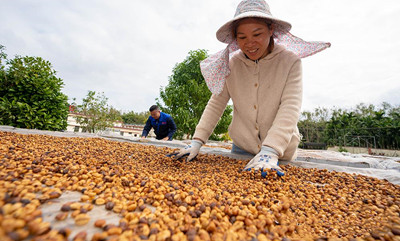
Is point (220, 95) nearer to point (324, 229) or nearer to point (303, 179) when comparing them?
point (303, 179)

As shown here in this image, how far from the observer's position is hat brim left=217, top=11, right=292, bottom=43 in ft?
4.93

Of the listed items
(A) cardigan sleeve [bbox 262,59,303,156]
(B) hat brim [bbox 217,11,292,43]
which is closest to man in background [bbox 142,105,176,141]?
(B) hat brim [bbox 217,11,292,43]

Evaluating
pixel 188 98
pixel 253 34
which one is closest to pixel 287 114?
pixel 253 34

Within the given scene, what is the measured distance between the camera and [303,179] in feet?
4.93

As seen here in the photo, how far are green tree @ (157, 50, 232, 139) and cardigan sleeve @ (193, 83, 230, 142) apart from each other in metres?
6.79

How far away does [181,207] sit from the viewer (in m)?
0.88

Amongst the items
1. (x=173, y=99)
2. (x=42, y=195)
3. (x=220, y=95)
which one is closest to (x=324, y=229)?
(x=42, y=195)

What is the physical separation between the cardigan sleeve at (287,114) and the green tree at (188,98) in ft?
23.7

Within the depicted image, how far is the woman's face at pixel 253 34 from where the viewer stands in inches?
61.8

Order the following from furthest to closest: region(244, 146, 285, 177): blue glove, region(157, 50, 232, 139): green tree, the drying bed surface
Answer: region(157, 50, 232, 139): green tree, region(244, 146, 285, 177): blue glove, the drying bed surface

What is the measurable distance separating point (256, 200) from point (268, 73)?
4.11ft

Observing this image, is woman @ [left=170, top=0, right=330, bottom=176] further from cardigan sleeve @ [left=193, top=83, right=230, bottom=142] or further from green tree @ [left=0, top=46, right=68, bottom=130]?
green tree @ [left=0, top=46, right=68, bottom=130]

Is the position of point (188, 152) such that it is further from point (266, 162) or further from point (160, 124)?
point (160, 124)

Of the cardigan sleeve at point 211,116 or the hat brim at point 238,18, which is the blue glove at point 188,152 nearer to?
the cardigan sleeve at point 211,116
